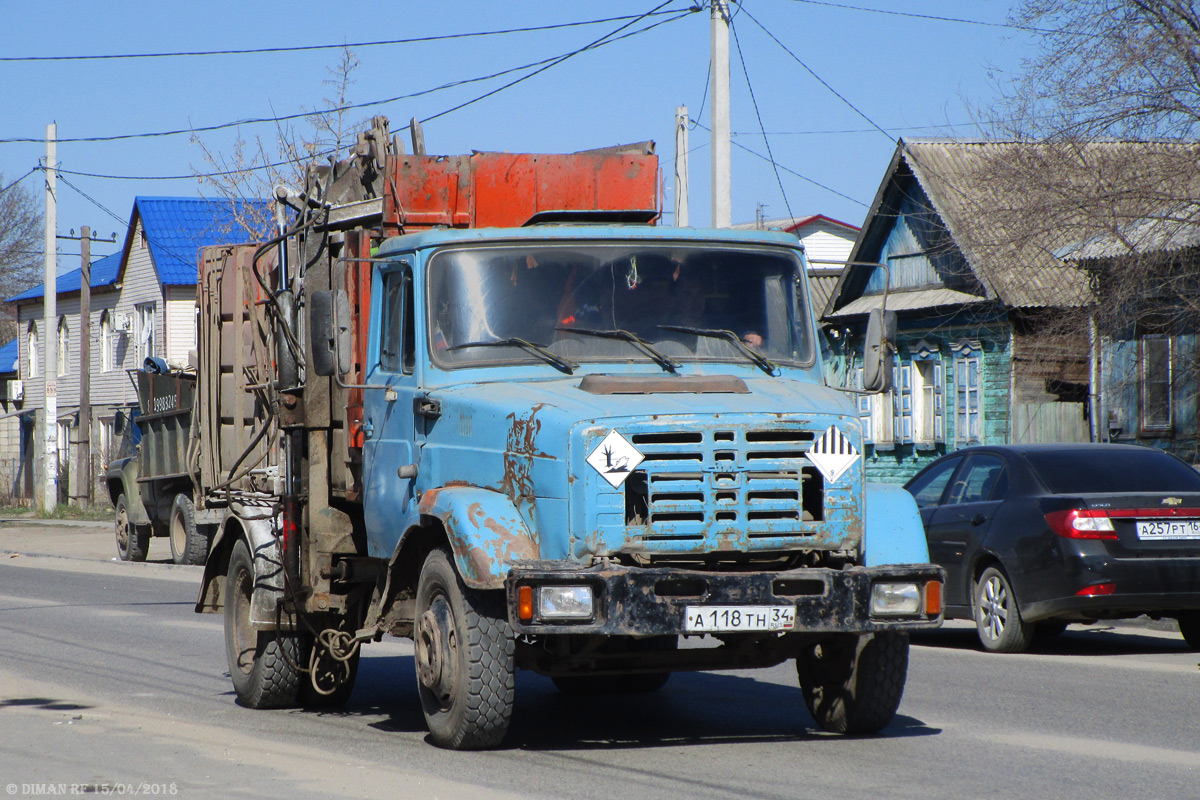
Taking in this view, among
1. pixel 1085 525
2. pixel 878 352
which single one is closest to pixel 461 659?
pixel 878 352

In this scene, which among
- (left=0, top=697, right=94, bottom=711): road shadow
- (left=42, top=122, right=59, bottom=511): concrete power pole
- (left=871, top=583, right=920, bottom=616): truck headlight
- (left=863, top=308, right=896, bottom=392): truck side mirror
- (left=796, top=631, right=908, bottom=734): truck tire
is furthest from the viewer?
(left=42, top=122, right=59, bottom=511): concrete power pole

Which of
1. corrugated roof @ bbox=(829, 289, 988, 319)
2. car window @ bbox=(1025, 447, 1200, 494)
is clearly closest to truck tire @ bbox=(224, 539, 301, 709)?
car window @ bbox=(1025, 447, 1200, 494)

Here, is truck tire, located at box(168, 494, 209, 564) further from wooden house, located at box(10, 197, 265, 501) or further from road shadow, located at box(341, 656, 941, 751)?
wooden house, located at box(10, 197, 265, 501)

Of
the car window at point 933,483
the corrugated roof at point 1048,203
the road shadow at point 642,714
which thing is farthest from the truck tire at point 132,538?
the road shadow at point 642,714

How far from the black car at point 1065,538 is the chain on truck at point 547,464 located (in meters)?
3.28

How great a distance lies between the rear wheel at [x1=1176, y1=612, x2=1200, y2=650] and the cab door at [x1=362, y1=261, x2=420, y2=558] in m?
6.64

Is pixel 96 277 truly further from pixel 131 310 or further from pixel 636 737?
pixel 636 737

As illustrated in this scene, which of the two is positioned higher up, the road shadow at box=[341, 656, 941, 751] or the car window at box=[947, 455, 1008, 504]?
the car window at box=[947, 455, 1008, 504]

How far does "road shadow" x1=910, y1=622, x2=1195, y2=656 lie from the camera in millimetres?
11773

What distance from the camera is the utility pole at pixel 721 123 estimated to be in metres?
Answer: 18.1

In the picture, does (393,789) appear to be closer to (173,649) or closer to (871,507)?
(871,507)

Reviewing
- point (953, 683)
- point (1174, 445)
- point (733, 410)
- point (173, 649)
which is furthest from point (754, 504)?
point (1174, 445)

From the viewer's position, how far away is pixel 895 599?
263 inches

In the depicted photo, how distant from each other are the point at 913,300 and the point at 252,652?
2319 centimetres
